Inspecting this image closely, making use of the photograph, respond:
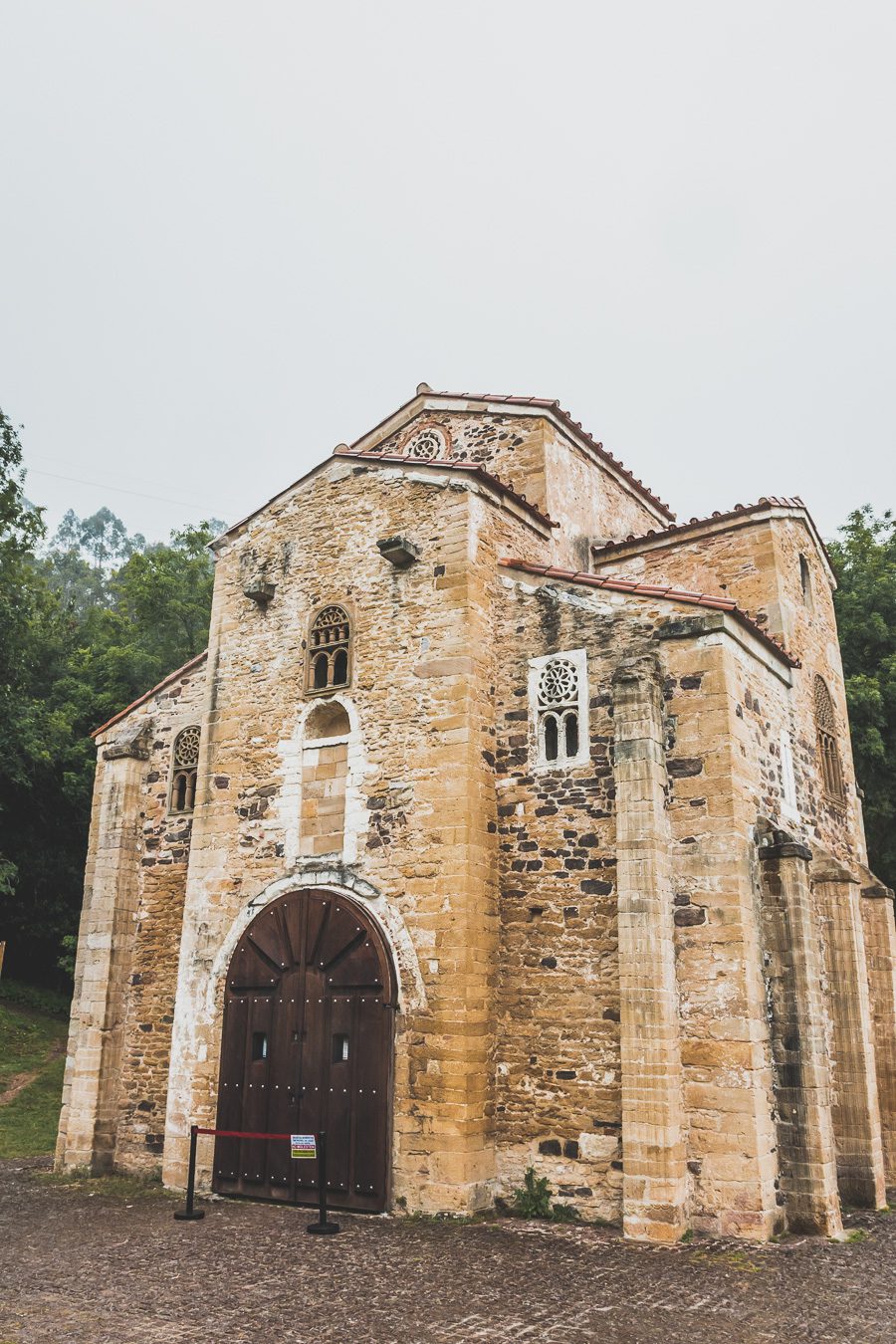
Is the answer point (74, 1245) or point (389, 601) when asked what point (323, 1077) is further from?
point (389, 601)

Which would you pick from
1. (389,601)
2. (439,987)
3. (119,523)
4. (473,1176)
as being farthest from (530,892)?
(119,523)

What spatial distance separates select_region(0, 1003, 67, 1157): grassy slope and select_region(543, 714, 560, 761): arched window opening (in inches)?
414

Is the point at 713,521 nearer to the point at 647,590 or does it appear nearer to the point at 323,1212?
the point at 647,590

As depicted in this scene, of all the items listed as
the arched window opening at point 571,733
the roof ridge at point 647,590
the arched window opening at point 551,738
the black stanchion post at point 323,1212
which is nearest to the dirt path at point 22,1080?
the black stanchion post at point 323,1212

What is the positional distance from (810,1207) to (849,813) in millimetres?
6334

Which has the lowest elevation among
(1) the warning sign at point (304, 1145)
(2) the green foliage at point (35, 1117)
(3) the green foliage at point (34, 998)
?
(2) the green foliage at point (35, 1117)

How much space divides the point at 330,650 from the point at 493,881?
11.4 feet

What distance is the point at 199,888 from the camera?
497 inches

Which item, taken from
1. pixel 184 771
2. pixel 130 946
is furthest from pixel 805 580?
pixel 130 946

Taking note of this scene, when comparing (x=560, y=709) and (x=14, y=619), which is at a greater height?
(x=14, y=619)

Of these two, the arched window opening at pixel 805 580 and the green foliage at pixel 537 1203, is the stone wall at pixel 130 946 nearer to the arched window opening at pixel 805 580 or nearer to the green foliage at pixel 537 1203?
the green foliage at pixel 537 1203

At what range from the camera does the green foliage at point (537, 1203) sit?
9719mm

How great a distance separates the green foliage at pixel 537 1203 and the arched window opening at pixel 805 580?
8.36 meters

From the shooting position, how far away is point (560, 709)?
36.3 ft
